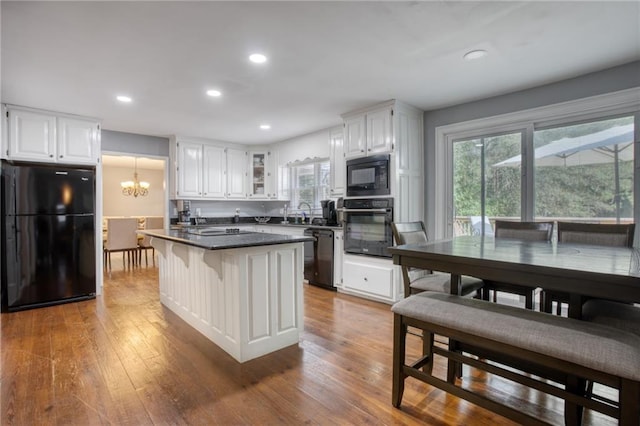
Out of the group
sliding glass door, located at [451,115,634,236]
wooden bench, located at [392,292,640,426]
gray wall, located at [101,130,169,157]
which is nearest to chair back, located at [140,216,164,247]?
gray wall, located at [101,130,169,157]

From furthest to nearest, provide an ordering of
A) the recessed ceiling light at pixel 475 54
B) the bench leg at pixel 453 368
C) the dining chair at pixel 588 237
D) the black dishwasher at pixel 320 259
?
the black dishwasher at pixel 320 259 < the recessed ceiling light at pixel 475 54 < the dining chair at pixel 588 237 < the bench leg at pixel 453 368

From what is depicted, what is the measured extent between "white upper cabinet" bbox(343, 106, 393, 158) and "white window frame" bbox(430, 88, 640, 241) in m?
0.73

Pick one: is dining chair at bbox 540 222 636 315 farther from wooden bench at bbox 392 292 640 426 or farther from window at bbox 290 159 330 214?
window at bbox 290 159 330 214

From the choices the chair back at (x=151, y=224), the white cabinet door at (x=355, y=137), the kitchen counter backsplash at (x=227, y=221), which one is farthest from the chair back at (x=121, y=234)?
the white cabinet door at (x=355, y=137)

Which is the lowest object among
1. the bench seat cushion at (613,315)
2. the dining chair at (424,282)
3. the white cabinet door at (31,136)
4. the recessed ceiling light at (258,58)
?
the bench seat cushion at (613,315)

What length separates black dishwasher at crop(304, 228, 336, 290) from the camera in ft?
14.4

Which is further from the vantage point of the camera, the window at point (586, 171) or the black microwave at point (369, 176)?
the black microwave at point (369, 176)

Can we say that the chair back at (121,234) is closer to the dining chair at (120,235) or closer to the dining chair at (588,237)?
the dining chair at (120,235)

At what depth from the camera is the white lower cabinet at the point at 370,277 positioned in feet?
11.9

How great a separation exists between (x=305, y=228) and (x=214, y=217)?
2.14 meters

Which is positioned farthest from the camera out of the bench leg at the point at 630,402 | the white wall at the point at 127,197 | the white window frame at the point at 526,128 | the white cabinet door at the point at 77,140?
the white wall at the point at 127,197

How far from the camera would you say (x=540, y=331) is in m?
1.34

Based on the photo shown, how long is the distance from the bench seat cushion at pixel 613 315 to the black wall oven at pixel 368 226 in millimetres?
1981

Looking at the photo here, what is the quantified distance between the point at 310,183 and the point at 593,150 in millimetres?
3752
